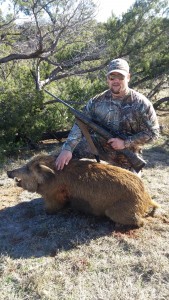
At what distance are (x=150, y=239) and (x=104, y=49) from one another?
20.0 ft

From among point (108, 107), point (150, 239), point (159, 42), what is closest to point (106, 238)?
point (150, 239)

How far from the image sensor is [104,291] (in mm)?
3408

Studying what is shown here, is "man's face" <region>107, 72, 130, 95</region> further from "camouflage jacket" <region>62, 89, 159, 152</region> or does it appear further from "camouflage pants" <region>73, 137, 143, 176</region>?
"camouflage pants" <region>73, 137, 143, 176</region>

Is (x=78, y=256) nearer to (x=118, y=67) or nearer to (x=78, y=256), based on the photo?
(x=78, y=256)

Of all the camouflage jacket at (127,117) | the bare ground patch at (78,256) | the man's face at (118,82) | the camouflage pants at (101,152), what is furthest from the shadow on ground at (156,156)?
→ the man's face at (118,82)

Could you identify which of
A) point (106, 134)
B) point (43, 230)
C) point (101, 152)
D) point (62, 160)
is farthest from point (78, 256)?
point (101, 152)

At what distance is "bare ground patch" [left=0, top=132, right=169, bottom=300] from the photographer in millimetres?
3422

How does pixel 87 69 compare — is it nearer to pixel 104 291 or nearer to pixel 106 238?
pixel 106 238

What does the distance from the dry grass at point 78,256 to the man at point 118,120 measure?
86cm

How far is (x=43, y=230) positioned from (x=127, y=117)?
6.35 feet

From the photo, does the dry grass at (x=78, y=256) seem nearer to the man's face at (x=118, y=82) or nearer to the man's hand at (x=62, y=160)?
the man's hand at (x=62, y=160)

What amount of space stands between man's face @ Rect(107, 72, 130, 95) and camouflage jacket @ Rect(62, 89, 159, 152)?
0.53 ft

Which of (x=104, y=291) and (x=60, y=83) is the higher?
(x=60, y=83)

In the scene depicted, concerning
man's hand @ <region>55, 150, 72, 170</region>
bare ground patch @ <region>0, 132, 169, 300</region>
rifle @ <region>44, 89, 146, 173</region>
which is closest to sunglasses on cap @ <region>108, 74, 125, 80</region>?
rifle @ <region>44, 89, 146, 173</region>
